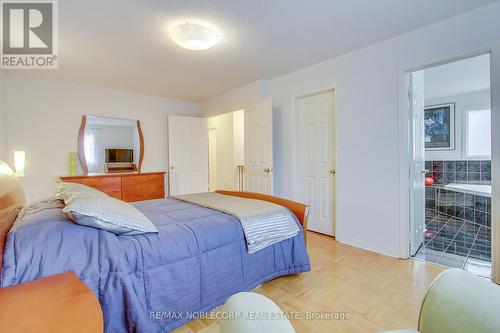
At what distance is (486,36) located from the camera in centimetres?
204

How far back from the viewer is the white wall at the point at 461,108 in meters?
4.59

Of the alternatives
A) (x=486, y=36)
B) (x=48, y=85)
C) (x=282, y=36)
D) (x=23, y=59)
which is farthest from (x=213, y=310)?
(x=48, y=85)

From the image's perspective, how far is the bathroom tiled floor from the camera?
2.46m

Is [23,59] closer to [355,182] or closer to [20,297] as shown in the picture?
[20,297]

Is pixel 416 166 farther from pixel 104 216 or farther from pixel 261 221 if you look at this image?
pixel 104 216

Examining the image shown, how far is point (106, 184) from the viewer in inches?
154

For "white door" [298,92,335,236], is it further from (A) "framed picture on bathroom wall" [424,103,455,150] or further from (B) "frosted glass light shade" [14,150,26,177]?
(B) "frosted glass light shade" [14,150,26,177]

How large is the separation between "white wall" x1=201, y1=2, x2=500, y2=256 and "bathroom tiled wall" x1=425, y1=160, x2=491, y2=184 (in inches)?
133

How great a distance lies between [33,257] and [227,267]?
3.45ft

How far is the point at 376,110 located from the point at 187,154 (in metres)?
3.63

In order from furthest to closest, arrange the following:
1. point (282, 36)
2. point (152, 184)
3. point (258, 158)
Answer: point (152, 184), point (258, 158), point (282, 36)

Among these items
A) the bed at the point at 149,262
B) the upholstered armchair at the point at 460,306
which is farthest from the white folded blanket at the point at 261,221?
the upholstered armchair at the point at 460,306

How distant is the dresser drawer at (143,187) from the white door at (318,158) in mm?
2660

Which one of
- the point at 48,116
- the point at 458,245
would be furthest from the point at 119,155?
the point at 458,245
